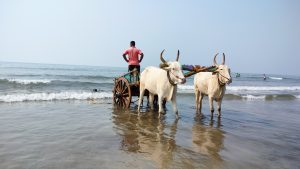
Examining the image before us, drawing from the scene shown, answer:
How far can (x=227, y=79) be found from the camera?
852 cm

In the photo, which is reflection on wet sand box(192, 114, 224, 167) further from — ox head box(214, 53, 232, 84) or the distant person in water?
the distant person in water

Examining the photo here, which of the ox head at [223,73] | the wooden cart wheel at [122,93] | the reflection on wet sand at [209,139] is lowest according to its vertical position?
the reflection on wet sand at [209,139]

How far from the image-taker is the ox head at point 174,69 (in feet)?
25.4

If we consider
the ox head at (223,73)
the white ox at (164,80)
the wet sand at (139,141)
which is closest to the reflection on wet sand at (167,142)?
the wet sand at (139,141)

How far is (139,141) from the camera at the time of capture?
6113 mm

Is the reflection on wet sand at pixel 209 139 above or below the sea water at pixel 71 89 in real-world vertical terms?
below

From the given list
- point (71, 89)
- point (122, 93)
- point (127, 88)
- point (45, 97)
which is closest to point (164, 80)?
point (127, 88)

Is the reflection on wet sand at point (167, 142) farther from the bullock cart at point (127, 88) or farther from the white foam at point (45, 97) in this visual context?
the white foam at point (45, 97)

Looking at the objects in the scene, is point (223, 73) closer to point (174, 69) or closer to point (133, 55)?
point (174, 69)

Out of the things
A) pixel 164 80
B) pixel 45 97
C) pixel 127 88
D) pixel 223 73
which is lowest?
pixel 45 97

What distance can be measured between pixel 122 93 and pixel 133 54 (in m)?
1.61

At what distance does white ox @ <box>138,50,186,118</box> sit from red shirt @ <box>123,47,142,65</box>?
124 centimetres

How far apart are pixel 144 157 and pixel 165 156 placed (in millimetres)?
393

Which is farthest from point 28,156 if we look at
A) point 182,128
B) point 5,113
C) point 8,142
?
point 5,113
